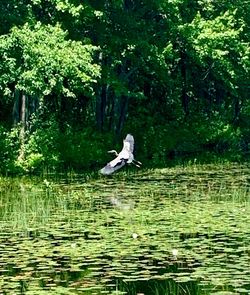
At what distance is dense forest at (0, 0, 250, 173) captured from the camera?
26641 millimetres

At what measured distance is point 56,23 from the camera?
1132 inches

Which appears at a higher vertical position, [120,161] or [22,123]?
[22,123]

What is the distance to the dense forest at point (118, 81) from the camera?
26.6 m

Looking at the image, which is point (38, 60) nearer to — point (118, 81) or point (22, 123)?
point (22, 123)

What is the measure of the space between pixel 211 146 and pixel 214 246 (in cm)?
2790

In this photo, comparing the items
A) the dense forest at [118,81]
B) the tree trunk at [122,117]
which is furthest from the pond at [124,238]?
the tree trunk at [122,117]

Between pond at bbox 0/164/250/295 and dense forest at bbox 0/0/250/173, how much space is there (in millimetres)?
4356

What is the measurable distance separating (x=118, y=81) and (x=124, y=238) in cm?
1903

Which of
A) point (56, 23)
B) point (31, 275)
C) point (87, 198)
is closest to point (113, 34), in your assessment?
point (56, 23)

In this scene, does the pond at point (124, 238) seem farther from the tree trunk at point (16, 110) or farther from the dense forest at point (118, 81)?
the tree trunk at point (16, 110)

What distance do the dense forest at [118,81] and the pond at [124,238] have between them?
436cm

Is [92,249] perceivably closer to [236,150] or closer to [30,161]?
[30,161]

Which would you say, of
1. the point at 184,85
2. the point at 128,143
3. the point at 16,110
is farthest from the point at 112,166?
the point at 184,85

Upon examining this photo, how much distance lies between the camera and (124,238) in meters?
13.8
